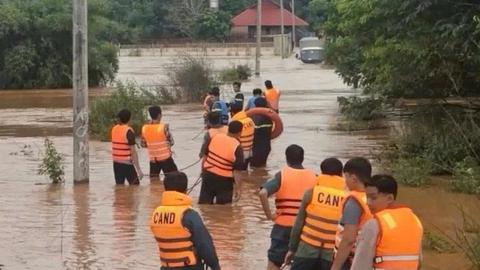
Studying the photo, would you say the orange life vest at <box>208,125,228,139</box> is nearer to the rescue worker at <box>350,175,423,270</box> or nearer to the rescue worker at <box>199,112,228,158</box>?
the rescue worker at <box>199,112,228,158</box>

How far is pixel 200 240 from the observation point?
281 inches

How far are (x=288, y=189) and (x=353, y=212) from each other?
1.80m

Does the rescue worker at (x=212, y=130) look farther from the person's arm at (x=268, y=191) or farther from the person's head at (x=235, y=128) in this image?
the person's arm at (x=268, y=191)

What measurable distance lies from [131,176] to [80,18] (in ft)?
9.78

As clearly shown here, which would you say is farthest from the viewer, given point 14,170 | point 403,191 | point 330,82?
point 330,82

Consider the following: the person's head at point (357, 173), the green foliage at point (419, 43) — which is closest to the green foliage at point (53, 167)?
the green foliage at point (419, 43)

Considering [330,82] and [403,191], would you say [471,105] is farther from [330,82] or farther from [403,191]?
[330,82]

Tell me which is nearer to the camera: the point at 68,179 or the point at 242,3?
the point at 68,179

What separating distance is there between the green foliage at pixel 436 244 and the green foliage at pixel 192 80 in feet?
93.9

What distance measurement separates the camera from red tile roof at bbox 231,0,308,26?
114 meters

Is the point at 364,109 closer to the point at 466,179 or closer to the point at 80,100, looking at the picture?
the point at 80,100

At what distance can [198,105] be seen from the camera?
38344mm

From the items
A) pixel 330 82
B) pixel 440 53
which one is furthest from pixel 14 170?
pixel 330 82

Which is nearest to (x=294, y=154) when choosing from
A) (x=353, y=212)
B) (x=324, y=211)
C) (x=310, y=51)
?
(x=324, y=211)
